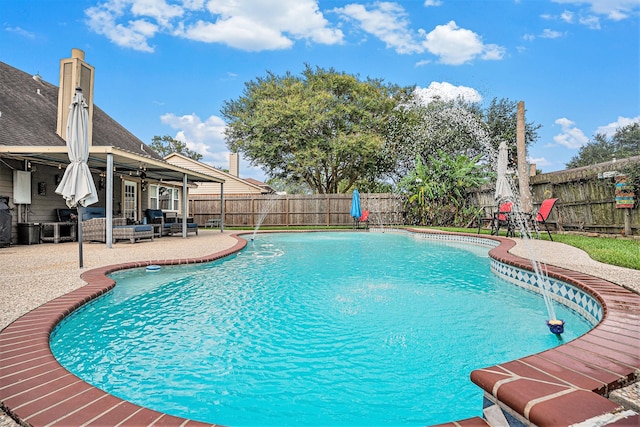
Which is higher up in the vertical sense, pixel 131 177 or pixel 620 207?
pixel 131 177

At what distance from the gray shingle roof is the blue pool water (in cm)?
768

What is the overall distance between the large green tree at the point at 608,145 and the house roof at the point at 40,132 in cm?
4400

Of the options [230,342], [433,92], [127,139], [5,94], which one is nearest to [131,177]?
[127,139]

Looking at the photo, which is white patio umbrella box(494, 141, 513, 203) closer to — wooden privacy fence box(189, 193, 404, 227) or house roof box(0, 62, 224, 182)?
house roof box(0, 62, 224, 182)

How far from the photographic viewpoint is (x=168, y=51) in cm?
1381

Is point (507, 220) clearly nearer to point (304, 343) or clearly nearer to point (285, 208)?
point (304, 343)

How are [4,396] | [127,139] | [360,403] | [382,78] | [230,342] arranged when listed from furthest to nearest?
1. [382,78]
2. [127,139]
3. [230,342]
4. [360,403]
5. [4,396]

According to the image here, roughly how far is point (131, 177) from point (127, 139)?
237 centimetres

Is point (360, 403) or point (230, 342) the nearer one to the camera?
point (360, 403)

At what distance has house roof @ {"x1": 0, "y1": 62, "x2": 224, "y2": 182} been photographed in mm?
9234

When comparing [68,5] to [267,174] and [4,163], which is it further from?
[267,174]

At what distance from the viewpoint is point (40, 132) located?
11086 millimetres

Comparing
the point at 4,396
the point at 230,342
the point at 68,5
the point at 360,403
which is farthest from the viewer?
the point at 68,5

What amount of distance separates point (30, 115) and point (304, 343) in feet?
43.3
